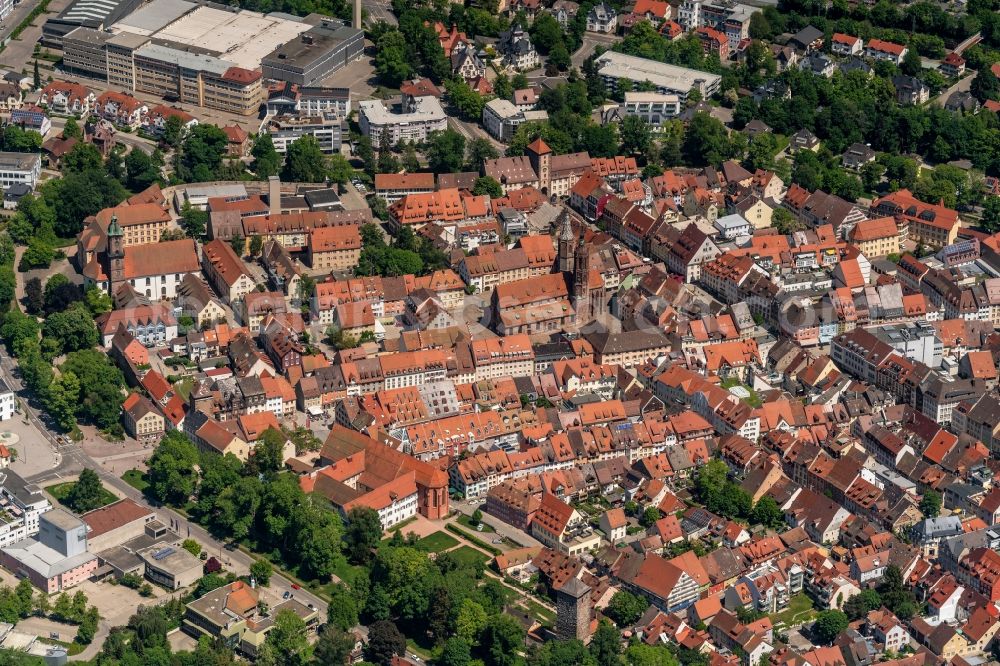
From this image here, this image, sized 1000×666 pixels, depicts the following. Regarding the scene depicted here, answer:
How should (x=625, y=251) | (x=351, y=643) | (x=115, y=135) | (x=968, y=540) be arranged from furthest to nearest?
1. (x=115, y=135)
2. (x=625, y=251)
3. (x=968, y=540)
4. (x=351, y=643)

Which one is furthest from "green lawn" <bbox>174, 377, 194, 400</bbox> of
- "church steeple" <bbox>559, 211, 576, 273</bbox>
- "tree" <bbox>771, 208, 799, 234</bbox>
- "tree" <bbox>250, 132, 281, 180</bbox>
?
"tree" <bbox>771, 208, 799, 234</bbox>

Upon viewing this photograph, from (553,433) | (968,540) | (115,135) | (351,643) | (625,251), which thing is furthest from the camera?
(115,135)

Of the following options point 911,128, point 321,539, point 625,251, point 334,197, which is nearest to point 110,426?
point 321,539

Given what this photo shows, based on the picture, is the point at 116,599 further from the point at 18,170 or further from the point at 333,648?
the point at 18,170

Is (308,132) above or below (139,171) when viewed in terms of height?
above

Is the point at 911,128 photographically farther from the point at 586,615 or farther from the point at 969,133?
the point at 586,615

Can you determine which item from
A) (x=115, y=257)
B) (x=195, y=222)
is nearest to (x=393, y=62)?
(x=195, y=222)
